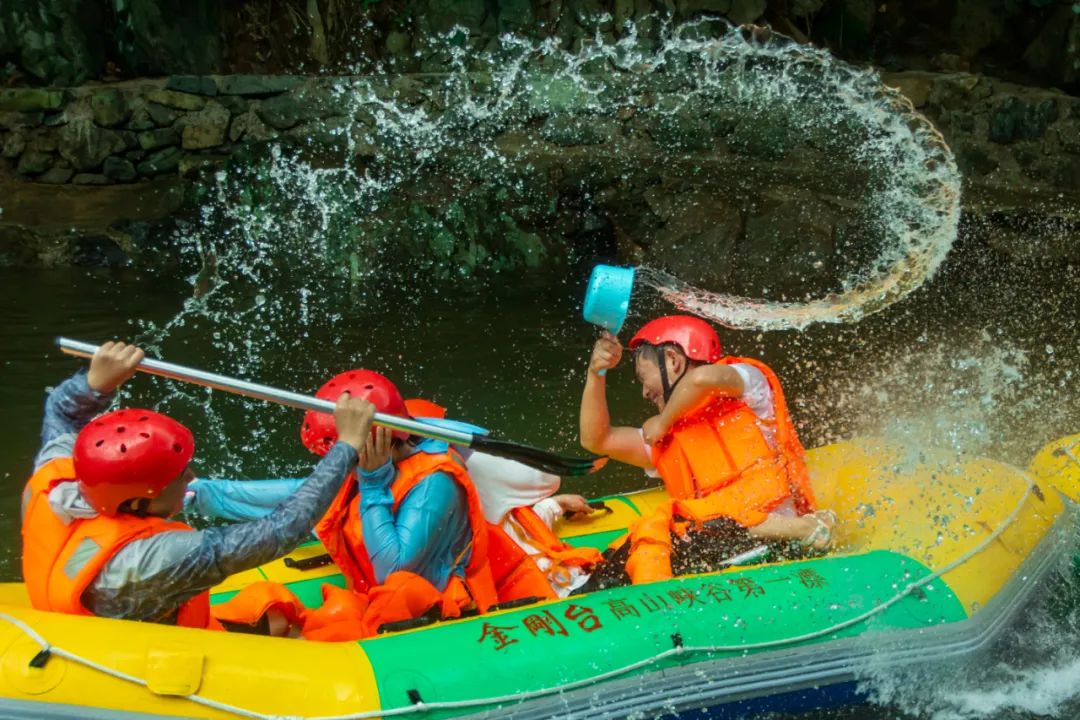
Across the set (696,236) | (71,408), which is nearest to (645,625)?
(71,408)

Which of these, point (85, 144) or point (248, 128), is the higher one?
point (248, 128)

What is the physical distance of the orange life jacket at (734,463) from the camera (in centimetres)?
448

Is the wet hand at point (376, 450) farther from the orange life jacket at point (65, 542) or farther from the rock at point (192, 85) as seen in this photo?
the rock at point (192, 85)

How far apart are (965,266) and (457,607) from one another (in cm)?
764

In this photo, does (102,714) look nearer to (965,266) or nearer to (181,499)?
(181,499)

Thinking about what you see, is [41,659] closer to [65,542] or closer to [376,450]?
[65,542]

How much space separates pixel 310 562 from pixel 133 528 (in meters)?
1.25

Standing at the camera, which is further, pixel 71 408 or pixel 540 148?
pixel 540 148

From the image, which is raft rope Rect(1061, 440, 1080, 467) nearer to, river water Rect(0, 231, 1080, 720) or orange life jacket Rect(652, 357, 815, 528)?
river water Rect(0, 231, 1080, 720)

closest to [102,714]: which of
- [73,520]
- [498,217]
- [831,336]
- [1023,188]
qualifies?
[73,520]

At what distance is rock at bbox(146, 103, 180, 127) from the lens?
11.6 meters

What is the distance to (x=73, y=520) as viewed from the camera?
129 inches

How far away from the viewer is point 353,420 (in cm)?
351

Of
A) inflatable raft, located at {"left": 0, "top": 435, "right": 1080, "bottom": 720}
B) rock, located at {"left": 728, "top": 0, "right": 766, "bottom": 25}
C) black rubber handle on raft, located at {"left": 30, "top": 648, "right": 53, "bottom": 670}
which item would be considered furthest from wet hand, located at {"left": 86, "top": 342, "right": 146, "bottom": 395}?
rock, located at {"left": 728, "top": 0, "right": 766, "bottom": 25}
